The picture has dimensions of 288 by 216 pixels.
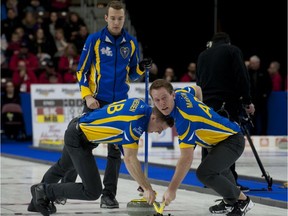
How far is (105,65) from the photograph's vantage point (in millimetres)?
9016

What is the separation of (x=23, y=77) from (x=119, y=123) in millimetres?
12146

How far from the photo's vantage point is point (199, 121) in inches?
297

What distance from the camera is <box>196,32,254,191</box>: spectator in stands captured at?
391 inches

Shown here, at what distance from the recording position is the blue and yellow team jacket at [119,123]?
7.42 meters

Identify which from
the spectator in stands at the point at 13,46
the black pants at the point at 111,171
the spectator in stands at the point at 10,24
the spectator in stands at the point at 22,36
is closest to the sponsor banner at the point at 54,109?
the spectator in stands at the point at 13,46

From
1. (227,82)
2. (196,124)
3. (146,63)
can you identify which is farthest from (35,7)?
(196,124)

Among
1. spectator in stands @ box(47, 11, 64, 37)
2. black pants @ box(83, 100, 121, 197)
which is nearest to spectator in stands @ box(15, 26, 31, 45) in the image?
spectator in stands @ box(47, 11, 64, 37)

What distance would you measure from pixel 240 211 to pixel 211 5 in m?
13.6

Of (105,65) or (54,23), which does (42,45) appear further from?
(105,65)

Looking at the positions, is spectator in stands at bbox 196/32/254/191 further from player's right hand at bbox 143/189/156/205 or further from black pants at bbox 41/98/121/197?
player's right hand at bbox 143/189/156/205

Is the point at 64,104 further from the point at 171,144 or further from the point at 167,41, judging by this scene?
the point at 167,41

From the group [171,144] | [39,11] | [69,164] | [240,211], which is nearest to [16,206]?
[69,164]

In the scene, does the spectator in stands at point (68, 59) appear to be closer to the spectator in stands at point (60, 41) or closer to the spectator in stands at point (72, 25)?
the spectator in stands at point (60, 41)

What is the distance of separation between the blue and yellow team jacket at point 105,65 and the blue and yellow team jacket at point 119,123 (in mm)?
908
